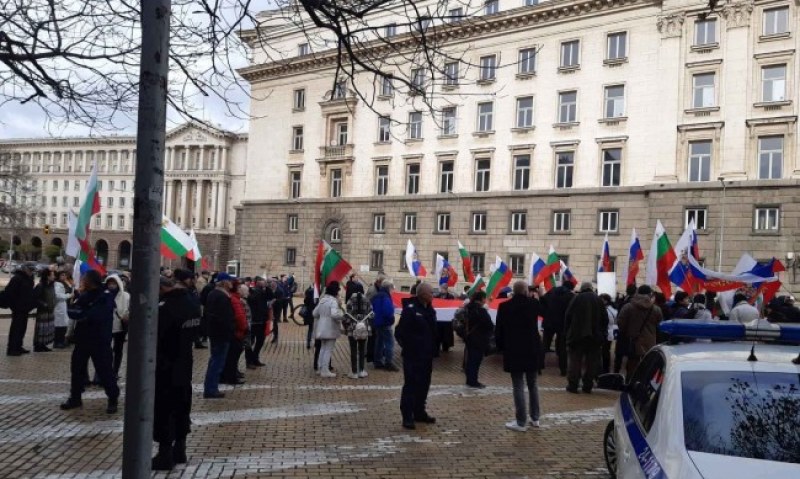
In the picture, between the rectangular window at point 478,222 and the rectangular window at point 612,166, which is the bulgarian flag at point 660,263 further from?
the rectangular window at point 478,222

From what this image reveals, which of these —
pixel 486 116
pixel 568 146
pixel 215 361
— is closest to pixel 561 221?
pixel 568 146

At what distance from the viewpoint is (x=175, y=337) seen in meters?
6.85

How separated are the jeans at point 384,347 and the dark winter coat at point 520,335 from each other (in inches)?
197

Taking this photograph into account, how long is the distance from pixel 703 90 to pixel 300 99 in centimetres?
2737

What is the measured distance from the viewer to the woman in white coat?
12.5m

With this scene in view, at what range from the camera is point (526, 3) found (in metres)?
38.3

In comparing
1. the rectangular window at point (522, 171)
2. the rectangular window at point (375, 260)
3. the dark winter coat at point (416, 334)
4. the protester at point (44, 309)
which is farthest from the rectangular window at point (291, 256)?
the dark winter coat at point (416, 334)

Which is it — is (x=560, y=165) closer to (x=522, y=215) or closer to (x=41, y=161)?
(x=522, y=215)

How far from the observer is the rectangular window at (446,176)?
134ft

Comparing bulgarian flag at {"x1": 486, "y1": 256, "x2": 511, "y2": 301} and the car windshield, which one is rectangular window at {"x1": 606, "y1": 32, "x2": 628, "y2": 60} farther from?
the car windshield

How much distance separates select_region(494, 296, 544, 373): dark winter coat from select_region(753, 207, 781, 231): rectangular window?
25672 millimetres

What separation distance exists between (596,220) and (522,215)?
4431mm

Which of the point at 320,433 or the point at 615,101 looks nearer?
the point at 320,433

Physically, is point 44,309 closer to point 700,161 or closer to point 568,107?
point 700,161
